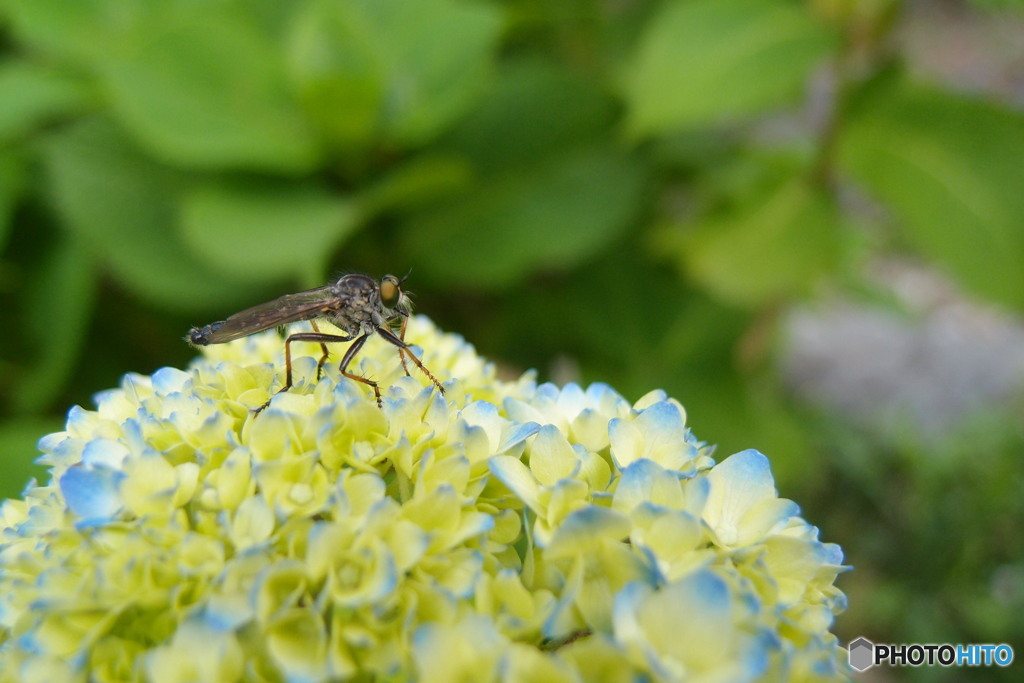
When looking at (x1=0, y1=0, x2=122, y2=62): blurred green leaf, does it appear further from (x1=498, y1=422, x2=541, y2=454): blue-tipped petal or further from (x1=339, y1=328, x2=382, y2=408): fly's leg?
(x1=498, y1=422, x2=541, y2=454): blue-tipped petal

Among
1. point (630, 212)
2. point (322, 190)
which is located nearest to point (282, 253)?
point (322, 190)

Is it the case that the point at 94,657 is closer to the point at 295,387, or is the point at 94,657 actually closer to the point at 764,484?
the point at 295,387

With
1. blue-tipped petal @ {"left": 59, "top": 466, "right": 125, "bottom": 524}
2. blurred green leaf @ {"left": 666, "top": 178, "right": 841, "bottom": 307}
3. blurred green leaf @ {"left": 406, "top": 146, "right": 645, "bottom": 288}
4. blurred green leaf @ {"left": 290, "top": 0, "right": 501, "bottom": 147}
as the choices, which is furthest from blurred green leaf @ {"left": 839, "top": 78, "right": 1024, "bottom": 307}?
blue-tipped petal @ {"left": 59, "top": 466, "right": 125, "bottom": 524}

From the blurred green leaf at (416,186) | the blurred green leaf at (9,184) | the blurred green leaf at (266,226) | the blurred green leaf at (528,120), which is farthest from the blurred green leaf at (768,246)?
the blurred green leaf at (9,184)

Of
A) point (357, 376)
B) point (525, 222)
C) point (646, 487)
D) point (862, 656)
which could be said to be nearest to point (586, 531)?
point (646, 487)

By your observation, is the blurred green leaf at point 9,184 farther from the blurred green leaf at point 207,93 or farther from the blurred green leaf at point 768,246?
the blurred green leaf at point 768,246
